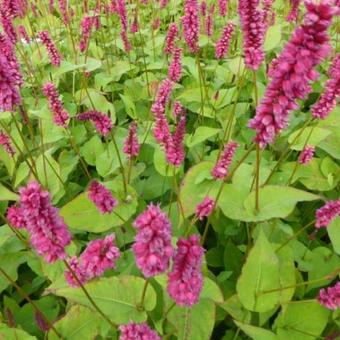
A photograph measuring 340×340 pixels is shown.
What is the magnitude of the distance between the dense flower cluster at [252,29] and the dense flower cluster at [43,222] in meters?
0.93

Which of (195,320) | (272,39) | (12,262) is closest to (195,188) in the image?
(195,320)

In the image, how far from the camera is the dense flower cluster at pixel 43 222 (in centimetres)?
107

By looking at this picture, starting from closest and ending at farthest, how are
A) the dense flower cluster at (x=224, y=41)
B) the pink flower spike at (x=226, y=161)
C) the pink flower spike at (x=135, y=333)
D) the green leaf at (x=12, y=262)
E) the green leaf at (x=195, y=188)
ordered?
1. the pink flower spike at (x=135, y=333)
2. the pink flower spike at (x=226, y=161)
3. the green leaf at (x=195, y=188)
4. the green leaf at (x=12, y=262)
5. the dense flower cluster at (x=224, y=41)

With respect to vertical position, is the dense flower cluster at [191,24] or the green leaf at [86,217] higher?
the dense flower cluster at [191,24]

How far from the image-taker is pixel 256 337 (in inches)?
62.1

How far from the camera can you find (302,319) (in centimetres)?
180

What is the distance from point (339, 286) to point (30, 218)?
1095mm

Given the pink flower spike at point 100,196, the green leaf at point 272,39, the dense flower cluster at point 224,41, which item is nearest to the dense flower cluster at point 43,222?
the pink flower spike at point 100,196

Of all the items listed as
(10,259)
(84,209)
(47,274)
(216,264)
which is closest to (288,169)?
(216,264)

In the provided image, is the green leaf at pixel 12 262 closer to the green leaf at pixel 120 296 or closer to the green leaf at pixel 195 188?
the green leaf at pixel 120 296

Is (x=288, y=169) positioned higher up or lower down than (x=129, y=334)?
lower down

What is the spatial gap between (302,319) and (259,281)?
0.89 ft

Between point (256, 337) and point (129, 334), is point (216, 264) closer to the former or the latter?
point (256, 337)

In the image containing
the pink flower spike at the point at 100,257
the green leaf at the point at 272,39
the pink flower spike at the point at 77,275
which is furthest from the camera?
the green leaf at the point at 272,39
